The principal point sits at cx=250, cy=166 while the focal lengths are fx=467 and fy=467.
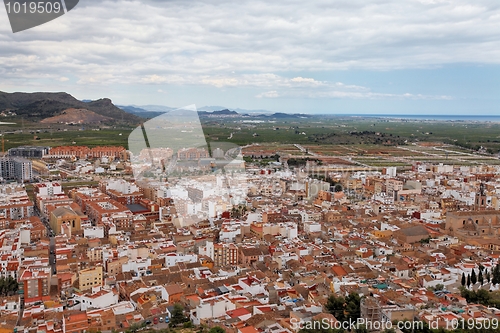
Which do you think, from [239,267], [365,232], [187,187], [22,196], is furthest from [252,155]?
[239,267]

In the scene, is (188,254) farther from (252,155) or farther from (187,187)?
(252,155)

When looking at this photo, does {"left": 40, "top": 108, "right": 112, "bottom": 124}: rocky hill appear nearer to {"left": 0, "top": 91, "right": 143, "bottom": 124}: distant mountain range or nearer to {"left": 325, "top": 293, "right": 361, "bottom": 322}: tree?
{"left": 0, "top": 91, "right": 143, "bottom": 124}: distant mountain range

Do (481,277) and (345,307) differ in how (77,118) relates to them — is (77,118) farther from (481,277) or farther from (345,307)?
(345,307)

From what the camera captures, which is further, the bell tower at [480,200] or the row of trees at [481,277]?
the bell tower at [480,200]

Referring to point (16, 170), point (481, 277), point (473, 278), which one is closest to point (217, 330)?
point (473, 278)

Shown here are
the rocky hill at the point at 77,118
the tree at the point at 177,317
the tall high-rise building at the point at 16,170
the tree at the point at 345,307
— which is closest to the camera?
the tree at the point at 345,307

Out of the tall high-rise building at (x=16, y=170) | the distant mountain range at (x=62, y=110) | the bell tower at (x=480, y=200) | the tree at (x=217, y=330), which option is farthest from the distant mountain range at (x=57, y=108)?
the tree at (x=217, y=330)

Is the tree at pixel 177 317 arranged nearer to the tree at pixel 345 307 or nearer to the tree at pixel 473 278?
the tree at pixel 345 307
